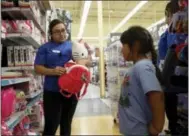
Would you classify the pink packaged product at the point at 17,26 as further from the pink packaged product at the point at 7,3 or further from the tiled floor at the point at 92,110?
the tiled floor at the point at 92,110

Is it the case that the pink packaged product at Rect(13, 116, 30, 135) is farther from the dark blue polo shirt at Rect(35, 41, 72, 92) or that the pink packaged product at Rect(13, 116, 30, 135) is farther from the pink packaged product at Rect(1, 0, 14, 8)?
the pink packaged product at Rect(1, 0, 14, 8)

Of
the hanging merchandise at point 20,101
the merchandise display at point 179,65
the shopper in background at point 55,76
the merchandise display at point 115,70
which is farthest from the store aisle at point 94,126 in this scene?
the merchandise display at point 179,65

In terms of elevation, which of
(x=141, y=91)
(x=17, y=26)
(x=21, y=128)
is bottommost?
(x=21, y=128)

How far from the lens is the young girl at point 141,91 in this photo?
1.61 meters

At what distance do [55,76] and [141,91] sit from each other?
1.35 meters

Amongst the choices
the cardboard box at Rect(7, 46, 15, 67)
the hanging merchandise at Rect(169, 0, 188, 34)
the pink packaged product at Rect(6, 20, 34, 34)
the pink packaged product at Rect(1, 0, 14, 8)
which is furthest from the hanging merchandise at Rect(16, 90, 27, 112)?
the hanging merchandise at Rect(169, 0, 188, 34)

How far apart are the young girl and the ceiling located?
1161 cm

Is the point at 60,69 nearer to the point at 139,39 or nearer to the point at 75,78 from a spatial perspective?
the point at 75,78

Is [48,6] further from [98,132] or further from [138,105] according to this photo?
[138,105]

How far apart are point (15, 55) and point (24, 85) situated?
39 centimetres

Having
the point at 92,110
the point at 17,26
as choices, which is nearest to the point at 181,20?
the point at 17,26

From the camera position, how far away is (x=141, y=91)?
171 cm

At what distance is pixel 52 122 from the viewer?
288cm

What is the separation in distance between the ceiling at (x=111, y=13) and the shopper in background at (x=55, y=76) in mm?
10352
